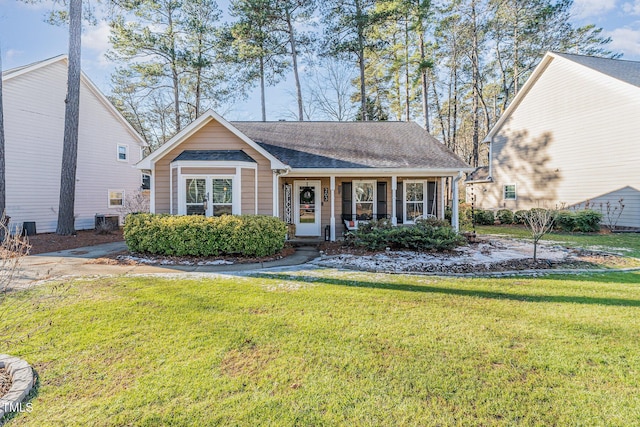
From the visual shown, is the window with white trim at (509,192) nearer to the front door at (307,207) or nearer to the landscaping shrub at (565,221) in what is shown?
the landscaping shrub at (565,221)

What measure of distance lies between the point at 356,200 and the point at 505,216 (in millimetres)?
11023

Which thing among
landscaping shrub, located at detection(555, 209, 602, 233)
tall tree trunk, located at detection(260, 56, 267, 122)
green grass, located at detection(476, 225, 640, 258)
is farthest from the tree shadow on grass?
tall tree trunk, located at detection(260, 56, 267, 122)

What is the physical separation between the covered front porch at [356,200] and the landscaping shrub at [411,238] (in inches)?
95.9

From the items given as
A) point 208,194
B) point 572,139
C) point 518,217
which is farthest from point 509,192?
point 208,194

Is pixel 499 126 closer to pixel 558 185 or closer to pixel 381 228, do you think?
pixel 558 185

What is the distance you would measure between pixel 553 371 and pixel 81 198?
19.7 metres

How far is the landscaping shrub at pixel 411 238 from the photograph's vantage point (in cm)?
901

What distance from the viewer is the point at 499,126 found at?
20.0 metres

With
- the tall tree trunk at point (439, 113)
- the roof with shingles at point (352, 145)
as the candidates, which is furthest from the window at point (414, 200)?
the tall tree trunk at point (439, 113)

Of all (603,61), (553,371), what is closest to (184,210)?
(553,371)

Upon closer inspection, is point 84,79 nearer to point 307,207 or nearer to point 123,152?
point 123,152

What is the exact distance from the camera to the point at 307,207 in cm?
1227

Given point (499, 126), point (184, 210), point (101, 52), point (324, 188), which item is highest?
point (101, 52)

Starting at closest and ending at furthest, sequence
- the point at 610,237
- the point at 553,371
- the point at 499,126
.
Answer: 1. the point at 553,371
2. the point at 610,237
3. the point at 499,126
